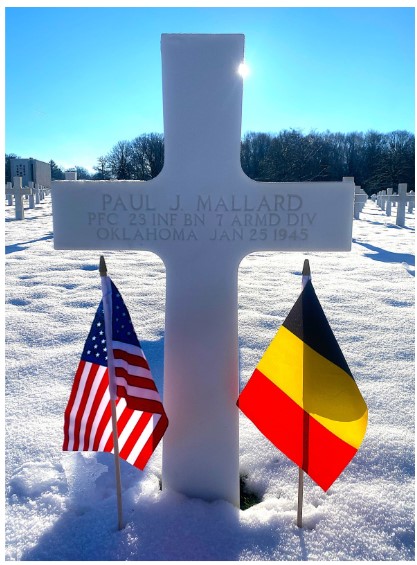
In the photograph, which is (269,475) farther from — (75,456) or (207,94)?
(207,94)

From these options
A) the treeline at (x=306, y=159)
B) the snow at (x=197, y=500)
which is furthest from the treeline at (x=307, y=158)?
the snow at (x=197, y=500)

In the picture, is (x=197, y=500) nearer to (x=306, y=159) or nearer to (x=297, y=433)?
(x=297, y=433)

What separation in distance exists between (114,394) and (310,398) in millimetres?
823

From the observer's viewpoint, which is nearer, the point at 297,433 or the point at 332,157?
the point at 297,433

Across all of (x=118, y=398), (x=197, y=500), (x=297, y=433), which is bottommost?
(x=197, y=500)

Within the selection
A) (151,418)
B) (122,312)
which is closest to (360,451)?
(151,418)

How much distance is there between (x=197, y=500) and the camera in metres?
2.02

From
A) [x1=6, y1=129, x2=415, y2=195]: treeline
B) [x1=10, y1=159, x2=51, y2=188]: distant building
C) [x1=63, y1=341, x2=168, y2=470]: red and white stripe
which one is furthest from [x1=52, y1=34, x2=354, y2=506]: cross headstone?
[x1=10, y1=159, x2=51, y2=188]: distant building

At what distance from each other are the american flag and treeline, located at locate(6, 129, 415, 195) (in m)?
31.2

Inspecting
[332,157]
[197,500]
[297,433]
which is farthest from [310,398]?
[332,157]

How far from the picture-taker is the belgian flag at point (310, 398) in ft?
5.62

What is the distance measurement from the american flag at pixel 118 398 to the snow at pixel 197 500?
27 centimetres

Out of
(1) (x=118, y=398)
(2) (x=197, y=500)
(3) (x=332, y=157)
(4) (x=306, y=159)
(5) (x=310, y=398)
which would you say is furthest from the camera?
(3) (x=332, y=157)

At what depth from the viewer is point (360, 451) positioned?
2258 millimetres
